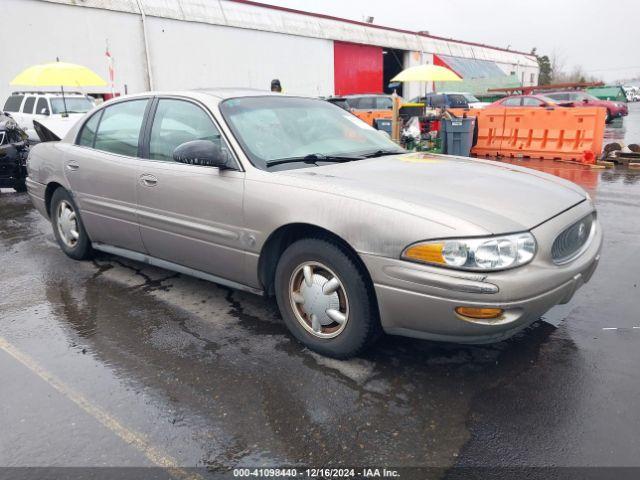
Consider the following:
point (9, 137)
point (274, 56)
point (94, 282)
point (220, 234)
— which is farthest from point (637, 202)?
point (274, 56)

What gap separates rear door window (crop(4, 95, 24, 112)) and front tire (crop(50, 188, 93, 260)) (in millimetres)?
11418

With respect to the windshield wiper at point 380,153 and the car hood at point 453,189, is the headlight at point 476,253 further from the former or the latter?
the windshield wiper at point 380,153

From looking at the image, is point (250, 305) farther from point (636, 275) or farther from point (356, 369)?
point (636, 275)

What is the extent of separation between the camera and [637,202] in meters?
→ 7.19

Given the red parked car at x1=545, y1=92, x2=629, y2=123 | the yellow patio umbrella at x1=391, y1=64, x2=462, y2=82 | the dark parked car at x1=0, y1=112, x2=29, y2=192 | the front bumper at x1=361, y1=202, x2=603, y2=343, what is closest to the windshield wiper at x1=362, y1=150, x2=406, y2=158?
the front bumper at x1=361, y1=202, x2=603, y2=343

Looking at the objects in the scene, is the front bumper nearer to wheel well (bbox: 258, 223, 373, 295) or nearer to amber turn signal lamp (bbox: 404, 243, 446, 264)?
amber turn signal lamp (bbox: 404, 243, 446, 264)

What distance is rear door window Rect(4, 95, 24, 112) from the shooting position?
47.7 ft

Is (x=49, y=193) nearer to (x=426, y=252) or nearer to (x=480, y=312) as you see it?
(x=426, y=252)

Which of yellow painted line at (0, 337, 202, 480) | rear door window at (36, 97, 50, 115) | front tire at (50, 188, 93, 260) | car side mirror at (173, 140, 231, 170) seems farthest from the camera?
rear door window at (36, 97, 50, 115)

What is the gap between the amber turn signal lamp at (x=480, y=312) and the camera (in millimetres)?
2568

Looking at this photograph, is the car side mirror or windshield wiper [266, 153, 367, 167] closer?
the car side mirror

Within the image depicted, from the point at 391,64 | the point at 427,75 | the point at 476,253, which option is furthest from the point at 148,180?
the point at 391,64

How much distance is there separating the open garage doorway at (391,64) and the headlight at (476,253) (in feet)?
111

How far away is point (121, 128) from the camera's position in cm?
438
